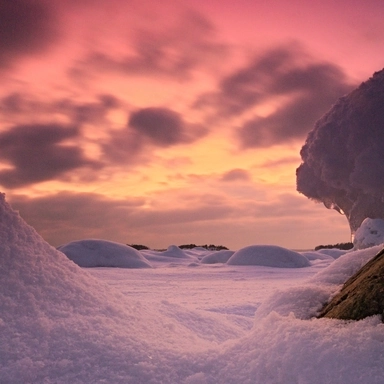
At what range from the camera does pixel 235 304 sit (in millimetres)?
5066

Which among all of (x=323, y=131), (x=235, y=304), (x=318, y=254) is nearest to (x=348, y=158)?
(x=323, y=131)

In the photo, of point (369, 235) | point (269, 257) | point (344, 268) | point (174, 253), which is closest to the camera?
point (344, 268)

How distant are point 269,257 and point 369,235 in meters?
4.35

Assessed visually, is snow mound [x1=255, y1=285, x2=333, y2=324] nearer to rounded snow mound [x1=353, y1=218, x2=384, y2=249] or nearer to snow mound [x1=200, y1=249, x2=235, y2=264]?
snow mound [x1=200, y1=249, x2=235, y2=264]

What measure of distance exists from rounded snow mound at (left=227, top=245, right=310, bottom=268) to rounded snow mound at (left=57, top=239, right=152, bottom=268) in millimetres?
2757

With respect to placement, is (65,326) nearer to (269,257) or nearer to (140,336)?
(140,336)

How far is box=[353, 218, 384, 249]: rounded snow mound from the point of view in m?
14.2

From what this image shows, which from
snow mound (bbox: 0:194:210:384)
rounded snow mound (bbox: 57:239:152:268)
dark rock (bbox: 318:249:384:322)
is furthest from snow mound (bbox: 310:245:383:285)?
rounded snow mound (bbox: 57:239:152:268)

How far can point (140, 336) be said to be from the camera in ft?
7.65

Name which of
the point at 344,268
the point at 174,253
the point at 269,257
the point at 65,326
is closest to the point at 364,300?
the point at 344,268

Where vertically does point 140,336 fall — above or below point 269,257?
above

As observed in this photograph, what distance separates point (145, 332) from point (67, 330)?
51 cm

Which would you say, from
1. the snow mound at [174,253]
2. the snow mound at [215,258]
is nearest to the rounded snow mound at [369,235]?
the snow mound at [215,258]

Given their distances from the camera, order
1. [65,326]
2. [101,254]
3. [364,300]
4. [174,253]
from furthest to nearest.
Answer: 1. [174,253]
2. [101,254]
3. [65,326]
4. [364,300]
